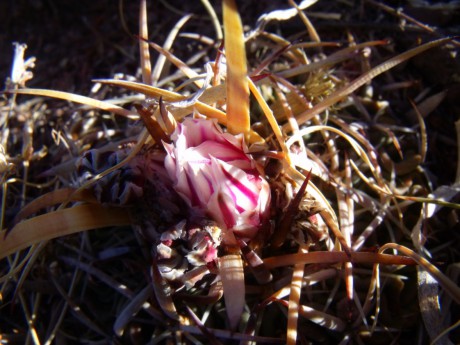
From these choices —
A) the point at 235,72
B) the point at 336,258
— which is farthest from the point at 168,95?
the point at 336,258

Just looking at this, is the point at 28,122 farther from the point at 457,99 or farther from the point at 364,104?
the point at 457,99

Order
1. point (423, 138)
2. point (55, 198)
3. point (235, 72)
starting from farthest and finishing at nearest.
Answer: point (423, 138) < point (55, 198) < point (235, 72)

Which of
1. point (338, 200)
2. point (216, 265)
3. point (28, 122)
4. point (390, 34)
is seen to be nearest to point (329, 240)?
point (338, 200)

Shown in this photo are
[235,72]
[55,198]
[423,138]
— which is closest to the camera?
[235,72]

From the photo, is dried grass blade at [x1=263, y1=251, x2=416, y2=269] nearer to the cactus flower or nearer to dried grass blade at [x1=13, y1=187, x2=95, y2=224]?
the cactus flower

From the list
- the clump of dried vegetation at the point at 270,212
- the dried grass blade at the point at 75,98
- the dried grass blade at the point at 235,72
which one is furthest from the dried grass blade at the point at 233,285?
the dried grass blade at the point at 75,98

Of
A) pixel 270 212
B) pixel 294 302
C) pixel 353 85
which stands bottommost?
pixel 294 302

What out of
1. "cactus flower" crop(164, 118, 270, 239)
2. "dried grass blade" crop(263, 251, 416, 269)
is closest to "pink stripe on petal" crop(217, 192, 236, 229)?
"cactus flower" crop(164, 118, 270, 239)

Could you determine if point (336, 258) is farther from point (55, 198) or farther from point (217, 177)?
point (55, 198)
